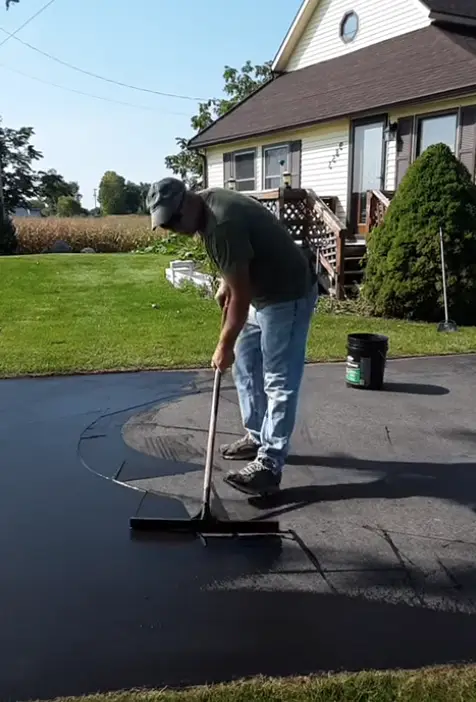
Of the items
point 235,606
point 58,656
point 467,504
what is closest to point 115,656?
point 58,656

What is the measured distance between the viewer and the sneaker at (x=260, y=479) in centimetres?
313

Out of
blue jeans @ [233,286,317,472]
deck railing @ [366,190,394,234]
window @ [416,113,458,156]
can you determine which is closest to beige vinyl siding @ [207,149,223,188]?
window @ [416,113,458,156]

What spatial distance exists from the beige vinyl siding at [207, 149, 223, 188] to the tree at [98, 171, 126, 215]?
3967 centimetres

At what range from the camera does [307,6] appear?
44.5 ft

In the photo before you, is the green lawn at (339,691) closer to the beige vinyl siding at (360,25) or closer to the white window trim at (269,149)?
the beige vinyl siding at (360,25)

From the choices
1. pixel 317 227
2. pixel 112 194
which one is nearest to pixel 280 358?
pixel 317 227

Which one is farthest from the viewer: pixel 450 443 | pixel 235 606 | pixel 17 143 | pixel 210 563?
pixel 17 143

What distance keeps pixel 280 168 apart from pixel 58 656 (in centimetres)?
1300

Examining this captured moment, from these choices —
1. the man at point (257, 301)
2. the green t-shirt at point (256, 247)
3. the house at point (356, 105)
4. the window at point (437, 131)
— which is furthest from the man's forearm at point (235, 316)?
the window at point (437, 131)

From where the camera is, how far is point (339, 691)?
5.97ft

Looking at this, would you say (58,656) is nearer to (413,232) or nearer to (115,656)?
(115,656)

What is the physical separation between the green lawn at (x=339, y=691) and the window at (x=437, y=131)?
9068 millimetres

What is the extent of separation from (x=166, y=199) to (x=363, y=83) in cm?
1030

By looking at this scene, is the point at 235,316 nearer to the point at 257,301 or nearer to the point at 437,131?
the point at 257,301
